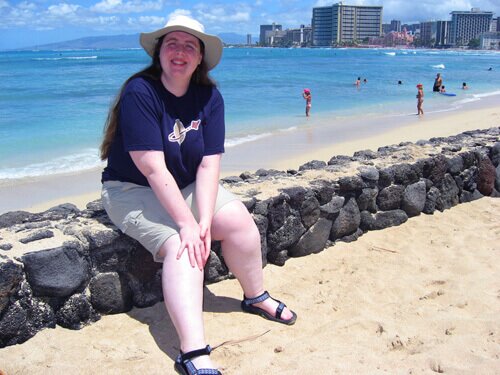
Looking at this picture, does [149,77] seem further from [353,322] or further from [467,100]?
[467,100]

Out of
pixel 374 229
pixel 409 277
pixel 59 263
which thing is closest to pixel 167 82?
pixel 59 263

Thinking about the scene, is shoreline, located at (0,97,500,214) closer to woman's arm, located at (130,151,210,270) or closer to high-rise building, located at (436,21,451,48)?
woman's arm, located at (130,151,210,270)

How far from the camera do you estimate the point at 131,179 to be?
2.89 meters

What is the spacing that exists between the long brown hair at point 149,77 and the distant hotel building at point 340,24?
163654 mm

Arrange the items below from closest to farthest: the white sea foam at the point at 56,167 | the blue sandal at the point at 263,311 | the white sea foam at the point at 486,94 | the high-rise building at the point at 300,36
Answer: the blue sandal at the point at 263,311 → the white sea foam at the point at 56,167 → the white sea foam at the point at 486,94 → the high-rise building at the point at 300,36

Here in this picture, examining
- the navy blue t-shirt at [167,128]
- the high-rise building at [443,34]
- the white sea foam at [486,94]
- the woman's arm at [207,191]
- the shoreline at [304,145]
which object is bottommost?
the shoreline at [304,145]

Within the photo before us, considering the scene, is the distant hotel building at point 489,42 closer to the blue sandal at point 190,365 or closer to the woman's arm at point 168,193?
the woman's arm at point 168,193

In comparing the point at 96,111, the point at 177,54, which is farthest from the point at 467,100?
the point at 177,54

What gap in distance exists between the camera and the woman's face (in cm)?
281

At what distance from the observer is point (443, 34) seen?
15625 centimetres

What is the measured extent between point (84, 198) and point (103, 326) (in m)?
4.30

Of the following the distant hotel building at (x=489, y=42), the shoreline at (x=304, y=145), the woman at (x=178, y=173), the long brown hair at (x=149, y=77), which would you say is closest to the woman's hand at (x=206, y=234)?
the woman at (x=178, y=173)

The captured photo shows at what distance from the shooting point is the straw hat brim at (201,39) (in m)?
2.79

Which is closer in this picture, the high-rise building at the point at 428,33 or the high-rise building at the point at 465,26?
the high-rise building at the point at 465,26
